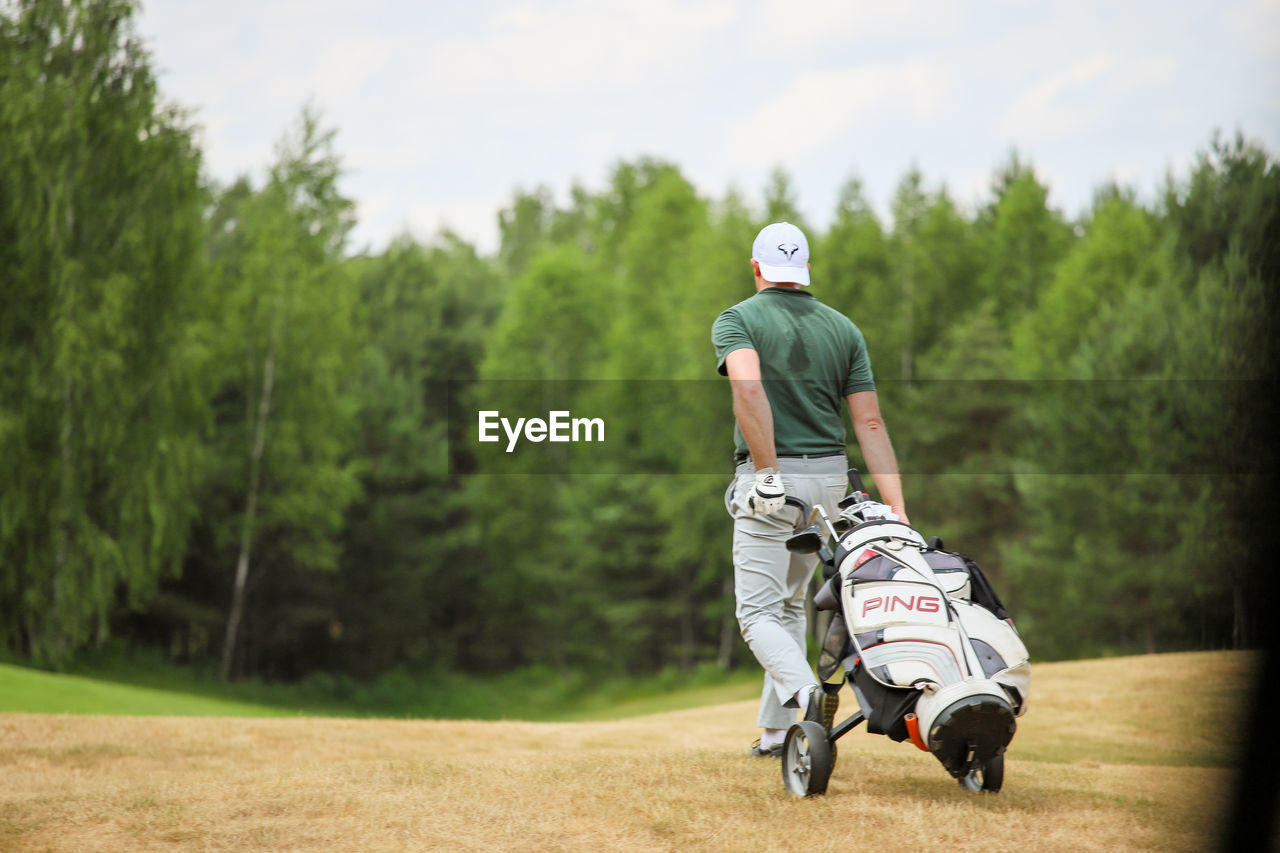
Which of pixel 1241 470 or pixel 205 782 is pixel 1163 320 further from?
pixel 205 782

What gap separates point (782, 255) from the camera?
491cm

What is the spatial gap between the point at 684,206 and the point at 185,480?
2056cm

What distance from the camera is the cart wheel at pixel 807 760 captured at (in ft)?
13.5

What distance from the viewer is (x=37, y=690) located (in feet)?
45.2

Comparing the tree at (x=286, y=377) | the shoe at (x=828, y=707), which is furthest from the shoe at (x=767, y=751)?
the tree at (x=286, y=377)

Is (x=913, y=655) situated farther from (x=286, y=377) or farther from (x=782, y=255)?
(x=286, y=377)

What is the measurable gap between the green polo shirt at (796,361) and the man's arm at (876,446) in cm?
10

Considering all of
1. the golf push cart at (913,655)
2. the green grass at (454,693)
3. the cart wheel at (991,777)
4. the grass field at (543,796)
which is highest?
the golf push cart at (913,655)

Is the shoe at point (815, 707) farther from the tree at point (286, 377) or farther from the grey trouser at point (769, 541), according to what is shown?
the tree at point (286, 377)

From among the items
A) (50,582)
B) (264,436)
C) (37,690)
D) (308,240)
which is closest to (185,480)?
(50,582)

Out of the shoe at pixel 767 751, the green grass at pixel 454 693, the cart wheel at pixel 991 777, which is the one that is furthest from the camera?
the green grass at pixel 454 693

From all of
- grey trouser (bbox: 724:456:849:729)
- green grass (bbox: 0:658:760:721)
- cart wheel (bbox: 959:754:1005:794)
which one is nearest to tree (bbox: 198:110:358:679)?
green grass (bbox: 0:658:760:721)

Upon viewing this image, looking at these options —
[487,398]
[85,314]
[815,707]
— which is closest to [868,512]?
[815,707]

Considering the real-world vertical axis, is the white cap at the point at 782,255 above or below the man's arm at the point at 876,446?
above
